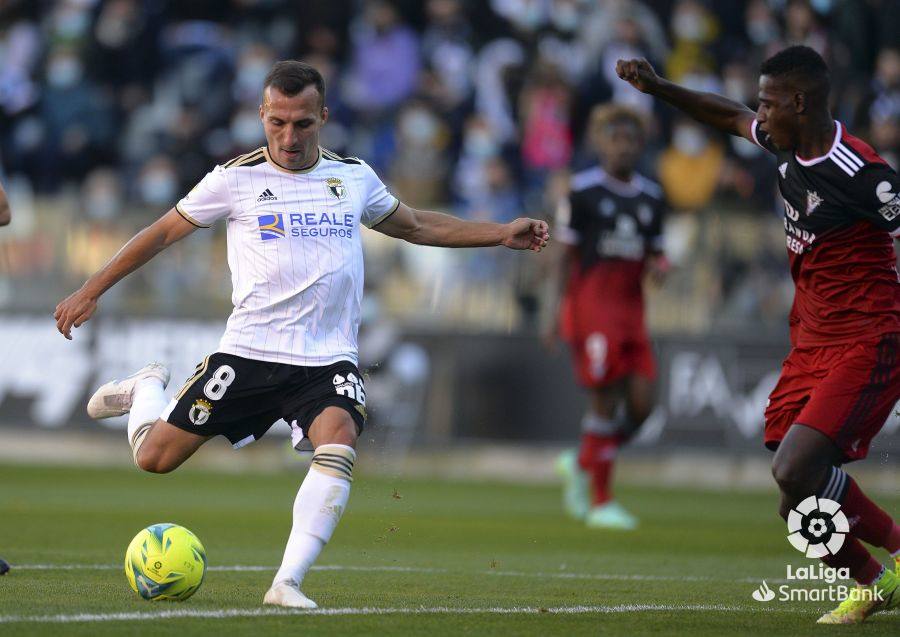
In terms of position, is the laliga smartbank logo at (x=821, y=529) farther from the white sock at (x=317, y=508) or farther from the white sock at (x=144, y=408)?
the white sock at (x=144, y=408)

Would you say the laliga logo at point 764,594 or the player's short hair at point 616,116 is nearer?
the laliga logo at point 764,594

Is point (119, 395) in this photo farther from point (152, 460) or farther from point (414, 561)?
point (414, 561)

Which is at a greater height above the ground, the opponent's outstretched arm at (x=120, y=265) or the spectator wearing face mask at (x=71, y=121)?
the spectator wearing face mask at (x=71, y=121)

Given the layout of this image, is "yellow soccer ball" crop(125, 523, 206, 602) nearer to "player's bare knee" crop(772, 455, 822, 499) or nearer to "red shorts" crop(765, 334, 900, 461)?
"player's bare knee" crop(772, 455, 822, 499)

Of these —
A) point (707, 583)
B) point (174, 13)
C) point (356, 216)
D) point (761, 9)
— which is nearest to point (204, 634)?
point (356, 216)

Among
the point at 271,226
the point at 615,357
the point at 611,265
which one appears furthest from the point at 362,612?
the point at 611,265

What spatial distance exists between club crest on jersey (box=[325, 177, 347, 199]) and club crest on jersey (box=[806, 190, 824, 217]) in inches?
85.6

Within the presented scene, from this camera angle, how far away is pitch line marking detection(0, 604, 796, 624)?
6195 mm

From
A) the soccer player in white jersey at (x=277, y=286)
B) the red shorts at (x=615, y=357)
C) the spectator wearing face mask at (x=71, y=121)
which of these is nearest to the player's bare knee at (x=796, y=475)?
the soccer player in white jersey at (x=277, y=286)

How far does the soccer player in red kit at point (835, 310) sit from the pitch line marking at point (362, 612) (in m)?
0.66

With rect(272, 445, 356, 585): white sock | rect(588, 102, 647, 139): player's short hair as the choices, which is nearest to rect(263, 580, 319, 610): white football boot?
rect(272, 445, 356, 585): white sock

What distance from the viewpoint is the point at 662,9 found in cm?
2062

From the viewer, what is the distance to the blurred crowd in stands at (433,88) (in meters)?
18.7

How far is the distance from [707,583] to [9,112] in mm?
15343
